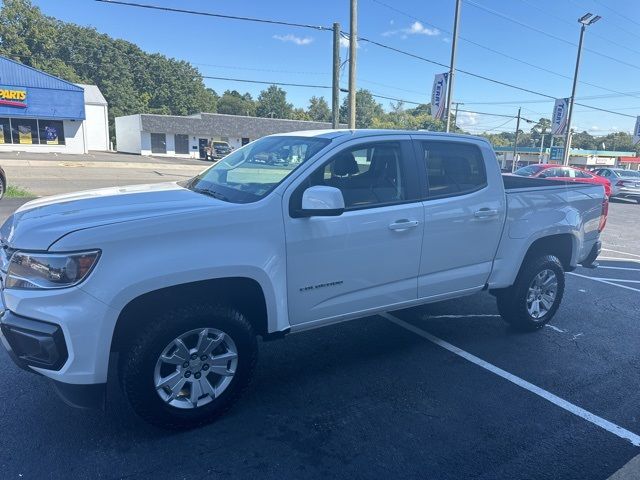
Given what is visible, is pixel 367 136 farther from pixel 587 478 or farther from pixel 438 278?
pixel 587 478

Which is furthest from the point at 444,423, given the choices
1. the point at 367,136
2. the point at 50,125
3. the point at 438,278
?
the point at 50,125

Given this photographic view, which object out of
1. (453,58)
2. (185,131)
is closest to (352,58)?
(453,58)

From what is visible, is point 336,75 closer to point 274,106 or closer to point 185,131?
point 185,131

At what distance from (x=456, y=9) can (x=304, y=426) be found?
63.9 feet

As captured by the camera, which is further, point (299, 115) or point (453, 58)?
point (299, 115)

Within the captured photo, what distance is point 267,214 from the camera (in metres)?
3.11

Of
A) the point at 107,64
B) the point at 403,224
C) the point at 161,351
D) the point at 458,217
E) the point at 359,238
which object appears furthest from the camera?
the point at 107,64

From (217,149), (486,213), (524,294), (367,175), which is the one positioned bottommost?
(524,294)

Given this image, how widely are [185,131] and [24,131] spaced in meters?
16.4

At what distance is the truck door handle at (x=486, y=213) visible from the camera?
4.19 metres

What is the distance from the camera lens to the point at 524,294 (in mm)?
4734

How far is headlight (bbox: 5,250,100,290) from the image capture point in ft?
8.42

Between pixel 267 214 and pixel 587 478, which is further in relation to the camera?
pixel 267 214

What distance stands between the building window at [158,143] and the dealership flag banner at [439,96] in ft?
126
